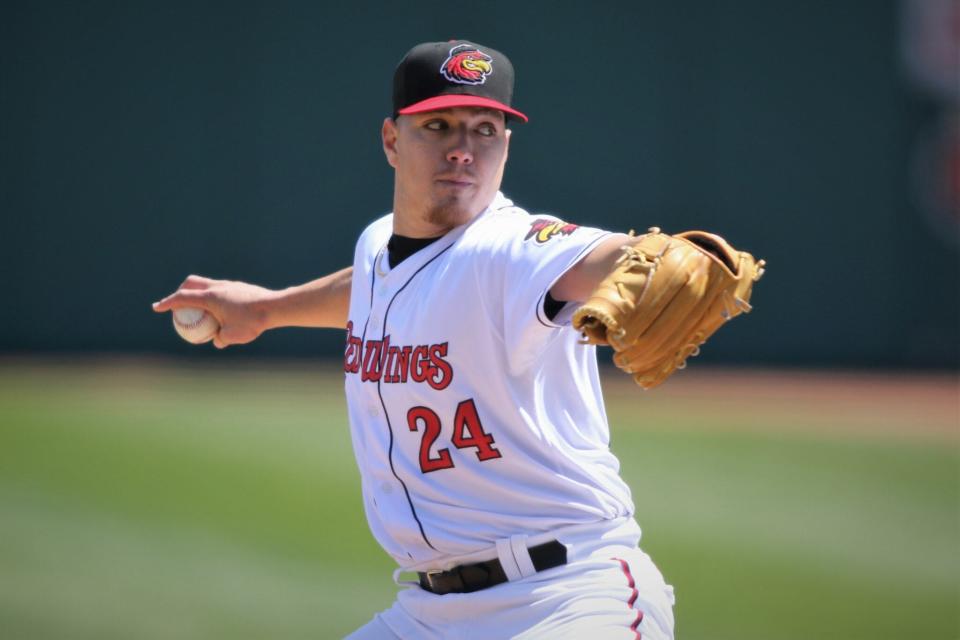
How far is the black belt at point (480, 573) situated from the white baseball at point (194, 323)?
1.15 meters

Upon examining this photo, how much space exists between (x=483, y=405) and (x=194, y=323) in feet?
4.20

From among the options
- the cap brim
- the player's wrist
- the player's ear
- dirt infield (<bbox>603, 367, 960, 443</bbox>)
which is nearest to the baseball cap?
the cap brim

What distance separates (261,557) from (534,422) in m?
3.96

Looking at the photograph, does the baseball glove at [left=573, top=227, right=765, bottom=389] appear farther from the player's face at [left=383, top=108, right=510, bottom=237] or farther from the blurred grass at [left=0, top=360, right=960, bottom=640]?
the blurred grass at [left=0, top=360, right=960, bottom=640]

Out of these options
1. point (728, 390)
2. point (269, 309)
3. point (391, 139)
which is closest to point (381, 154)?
point (728, 390)

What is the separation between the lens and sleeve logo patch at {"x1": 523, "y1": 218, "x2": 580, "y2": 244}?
253cm

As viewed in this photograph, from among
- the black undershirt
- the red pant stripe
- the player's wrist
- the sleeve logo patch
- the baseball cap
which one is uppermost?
the baseball cap

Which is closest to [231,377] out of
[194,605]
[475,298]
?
[194,605]

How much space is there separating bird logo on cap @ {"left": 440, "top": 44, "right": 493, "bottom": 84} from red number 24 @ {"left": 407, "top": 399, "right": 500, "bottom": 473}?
2.43 feet

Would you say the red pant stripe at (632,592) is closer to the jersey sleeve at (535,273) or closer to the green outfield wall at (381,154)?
the jersey sleeve at (535,273)

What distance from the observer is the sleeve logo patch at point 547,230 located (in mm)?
2529

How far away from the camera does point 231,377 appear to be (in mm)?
12164

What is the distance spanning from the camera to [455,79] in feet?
9.32

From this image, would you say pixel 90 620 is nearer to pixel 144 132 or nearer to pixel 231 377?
pixel 231 377
